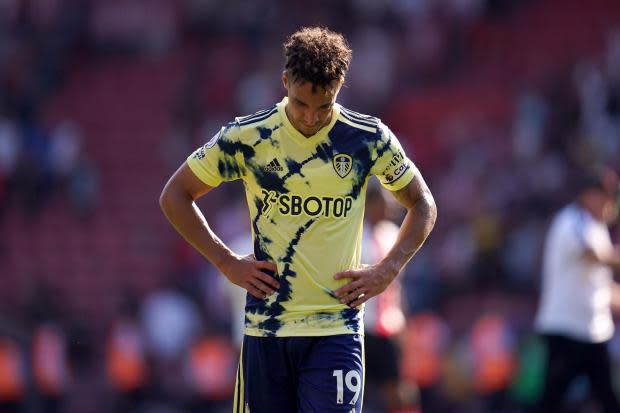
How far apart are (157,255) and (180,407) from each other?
4.75 meters

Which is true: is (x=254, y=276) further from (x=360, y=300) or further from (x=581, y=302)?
(x=581, y=302)

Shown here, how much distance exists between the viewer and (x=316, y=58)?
516cm

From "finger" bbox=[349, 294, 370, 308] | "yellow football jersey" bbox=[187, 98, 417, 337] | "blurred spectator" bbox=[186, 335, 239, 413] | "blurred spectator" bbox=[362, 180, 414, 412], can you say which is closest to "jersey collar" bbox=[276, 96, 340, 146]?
"yellow football jersey" bbox=[187, 98, 417, 337]

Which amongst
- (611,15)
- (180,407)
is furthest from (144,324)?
(611,15)

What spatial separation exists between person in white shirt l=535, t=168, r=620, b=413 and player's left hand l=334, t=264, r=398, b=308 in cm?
357

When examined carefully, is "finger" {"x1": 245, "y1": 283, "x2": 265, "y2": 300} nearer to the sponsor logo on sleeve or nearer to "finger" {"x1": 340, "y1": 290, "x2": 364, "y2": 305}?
"finger" {"x1": 340, "y1": 290, "x2": 364, "y2": 305}

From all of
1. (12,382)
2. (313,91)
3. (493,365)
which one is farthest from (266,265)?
(12,382)

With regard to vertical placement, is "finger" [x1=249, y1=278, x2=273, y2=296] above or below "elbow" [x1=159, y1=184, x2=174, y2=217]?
below

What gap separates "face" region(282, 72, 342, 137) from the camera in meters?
5.19

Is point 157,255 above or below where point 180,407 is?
above

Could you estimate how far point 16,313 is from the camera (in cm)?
1388

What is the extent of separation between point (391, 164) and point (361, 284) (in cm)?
56

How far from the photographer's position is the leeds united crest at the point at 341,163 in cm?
544

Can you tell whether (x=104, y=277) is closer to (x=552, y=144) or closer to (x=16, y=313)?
(x=16, y=313)
